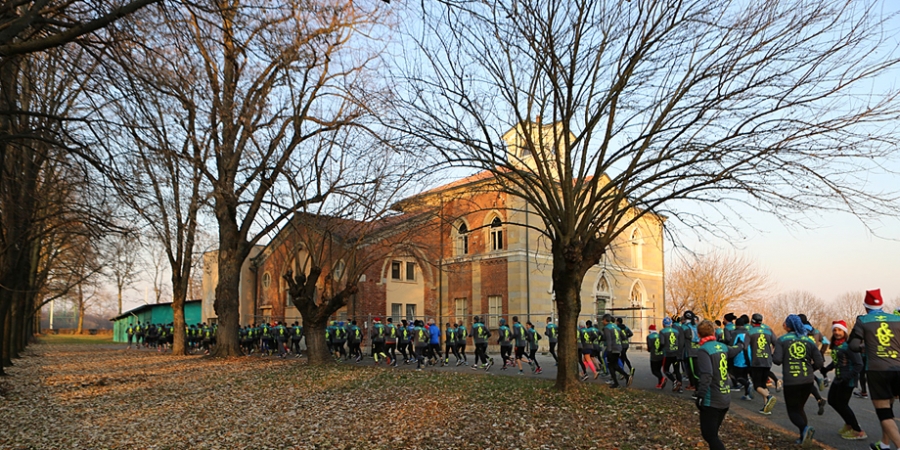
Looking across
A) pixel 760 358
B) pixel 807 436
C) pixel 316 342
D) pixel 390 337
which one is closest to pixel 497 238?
pixel 390 337

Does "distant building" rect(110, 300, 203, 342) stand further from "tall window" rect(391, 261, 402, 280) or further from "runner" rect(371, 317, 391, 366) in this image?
"runner" rect(371, 317, 391, 366)

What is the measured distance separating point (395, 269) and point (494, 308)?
6292 millimetres

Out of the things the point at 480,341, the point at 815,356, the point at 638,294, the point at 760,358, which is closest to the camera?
the point at 815,356

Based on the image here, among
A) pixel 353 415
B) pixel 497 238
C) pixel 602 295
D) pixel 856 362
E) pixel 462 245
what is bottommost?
pixel 353 415

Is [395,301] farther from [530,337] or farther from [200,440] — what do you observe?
[200,440]

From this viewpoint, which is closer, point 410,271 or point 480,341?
point 480,341

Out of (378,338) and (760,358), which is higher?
(760,358)

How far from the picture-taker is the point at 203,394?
17.1 metres

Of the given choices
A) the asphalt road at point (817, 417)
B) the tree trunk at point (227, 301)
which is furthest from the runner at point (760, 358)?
the tree trunk at point (227, 301)

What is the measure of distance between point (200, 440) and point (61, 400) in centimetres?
752

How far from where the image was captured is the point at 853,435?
10078mm

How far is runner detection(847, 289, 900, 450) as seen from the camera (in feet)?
28.2

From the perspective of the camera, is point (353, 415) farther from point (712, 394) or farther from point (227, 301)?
point (227, 301)

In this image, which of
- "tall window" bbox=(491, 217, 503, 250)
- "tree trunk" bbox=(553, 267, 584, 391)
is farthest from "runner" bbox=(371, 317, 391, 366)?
"tree trunk" bbox=(553, 267, 584, 391)
